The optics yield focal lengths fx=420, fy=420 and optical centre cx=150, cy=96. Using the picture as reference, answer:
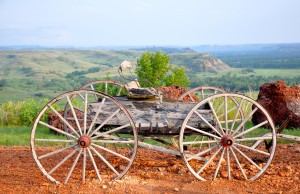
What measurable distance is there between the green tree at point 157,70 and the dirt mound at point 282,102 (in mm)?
10969

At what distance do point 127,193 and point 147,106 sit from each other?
1.27 meters

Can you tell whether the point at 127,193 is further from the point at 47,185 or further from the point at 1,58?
the point at 1,58

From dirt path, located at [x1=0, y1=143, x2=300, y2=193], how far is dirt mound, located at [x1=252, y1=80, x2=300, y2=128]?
14.1ft

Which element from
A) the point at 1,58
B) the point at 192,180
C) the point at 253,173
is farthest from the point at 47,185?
the point at 1,58

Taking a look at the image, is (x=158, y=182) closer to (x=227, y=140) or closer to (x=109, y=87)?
(x=227, y=140)

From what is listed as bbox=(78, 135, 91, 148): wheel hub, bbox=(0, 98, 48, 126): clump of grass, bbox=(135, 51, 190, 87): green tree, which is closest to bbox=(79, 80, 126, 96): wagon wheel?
bbox=(78, 135, 91, 148): wheel hub

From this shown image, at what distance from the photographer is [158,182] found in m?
6.05

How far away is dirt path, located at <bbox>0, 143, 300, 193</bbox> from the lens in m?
5.69

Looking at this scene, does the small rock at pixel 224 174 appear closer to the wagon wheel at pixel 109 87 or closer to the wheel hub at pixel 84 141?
the wheel hub at pixel 84 141

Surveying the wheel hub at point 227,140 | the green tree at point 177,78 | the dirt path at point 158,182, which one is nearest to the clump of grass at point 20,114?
the dirt path at point 158,182

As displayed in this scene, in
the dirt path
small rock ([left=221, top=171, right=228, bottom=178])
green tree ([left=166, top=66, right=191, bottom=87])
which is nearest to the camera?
the dirt path

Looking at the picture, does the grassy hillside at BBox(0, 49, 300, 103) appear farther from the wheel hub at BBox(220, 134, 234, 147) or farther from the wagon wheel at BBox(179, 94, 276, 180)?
the wheel hub at BBox(220, 134, 234, 147)

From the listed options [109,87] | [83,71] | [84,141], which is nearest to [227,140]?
[84,141]

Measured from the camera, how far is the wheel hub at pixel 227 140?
19.3 feet
